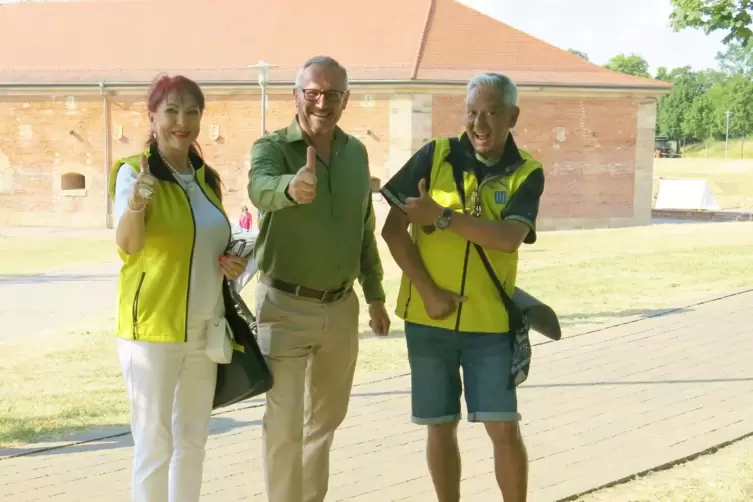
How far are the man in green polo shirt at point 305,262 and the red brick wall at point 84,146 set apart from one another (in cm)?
2749

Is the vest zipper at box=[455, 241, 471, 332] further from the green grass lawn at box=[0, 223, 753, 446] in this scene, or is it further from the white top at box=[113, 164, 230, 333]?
the green grass lawn at box=[0, 223, 753, 446]

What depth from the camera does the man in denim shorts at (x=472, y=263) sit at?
12.2ft

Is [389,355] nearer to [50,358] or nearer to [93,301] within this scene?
[50,358]

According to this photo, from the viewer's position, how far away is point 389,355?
875 centimetres

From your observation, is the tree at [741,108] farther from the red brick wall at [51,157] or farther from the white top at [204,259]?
the white top at [204,259]

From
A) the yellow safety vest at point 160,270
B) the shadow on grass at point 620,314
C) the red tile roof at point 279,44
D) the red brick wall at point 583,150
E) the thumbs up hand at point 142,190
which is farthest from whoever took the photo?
the red tile roof at point 279,44

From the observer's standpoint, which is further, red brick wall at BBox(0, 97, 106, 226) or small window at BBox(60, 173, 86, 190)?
small window at BBox(60, 173, 86, 190)

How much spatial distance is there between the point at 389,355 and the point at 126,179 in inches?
221

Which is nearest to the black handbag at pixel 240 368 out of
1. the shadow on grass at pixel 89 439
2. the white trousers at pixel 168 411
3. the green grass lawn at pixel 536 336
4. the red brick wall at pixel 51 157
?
the white trousers at pixel 168 411

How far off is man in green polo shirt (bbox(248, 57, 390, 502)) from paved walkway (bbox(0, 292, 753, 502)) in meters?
0.90

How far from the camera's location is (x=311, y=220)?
12.2 feet

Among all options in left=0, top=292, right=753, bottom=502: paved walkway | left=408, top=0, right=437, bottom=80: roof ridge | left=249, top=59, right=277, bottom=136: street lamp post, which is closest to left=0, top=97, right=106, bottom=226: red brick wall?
left=249, top=59, right=277, bottom=136: street lamp post

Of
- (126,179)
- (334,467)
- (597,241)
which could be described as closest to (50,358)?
(334,467)

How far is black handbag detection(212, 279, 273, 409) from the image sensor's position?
3.62 m
